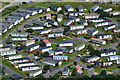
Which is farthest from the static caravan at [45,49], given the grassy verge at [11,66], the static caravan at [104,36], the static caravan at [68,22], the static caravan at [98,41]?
the static caravan at [68,22]

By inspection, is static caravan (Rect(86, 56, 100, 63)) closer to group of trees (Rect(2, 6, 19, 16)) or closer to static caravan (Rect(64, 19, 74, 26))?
static caravan (Rect(64, 19, 74, 26))

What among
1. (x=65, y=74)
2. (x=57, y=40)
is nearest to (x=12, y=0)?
(x=57, y=40)

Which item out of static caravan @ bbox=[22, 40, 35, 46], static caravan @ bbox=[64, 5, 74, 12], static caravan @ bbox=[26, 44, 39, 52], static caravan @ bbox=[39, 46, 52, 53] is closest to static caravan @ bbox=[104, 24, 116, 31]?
static caravan @ bbox=[64, 5, 74, 12]

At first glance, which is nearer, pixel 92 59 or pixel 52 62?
pixel 52 62

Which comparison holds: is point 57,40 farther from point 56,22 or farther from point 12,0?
point 12,0

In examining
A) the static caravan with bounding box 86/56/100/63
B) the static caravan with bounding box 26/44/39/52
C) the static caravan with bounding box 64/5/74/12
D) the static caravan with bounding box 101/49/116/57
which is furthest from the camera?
the static caravan with bounding box 64/5/74/12

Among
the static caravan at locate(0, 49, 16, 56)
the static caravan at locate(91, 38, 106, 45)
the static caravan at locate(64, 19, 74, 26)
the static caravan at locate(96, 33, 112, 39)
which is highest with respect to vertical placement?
the static caravan at locate(64, 19, 74, 26)

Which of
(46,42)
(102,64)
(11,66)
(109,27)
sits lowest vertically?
(102,64)

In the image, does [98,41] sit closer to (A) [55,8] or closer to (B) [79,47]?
(B) [79,47]

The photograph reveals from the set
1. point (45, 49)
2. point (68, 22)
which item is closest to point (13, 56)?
point (45, 49)

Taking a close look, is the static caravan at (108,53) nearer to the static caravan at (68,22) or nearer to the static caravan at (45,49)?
the static caravan at (45,49)

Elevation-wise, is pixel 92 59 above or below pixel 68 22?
below
